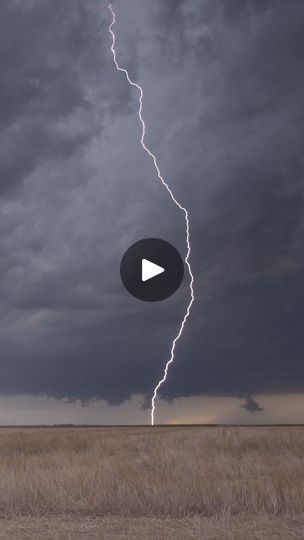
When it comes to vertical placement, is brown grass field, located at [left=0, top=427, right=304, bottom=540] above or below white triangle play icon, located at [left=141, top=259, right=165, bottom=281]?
below

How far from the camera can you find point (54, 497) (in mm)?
10523

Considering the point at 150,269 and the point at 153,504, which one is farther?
the point at 150,269

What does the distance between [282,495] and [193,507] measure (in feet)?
4.94

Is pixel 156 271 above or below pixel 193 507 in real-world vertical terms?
above

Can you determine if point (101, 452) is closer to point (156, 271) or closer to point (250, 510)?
point (156, 271)

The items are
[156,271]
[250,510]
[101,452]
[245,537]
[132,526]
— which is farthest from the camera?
[101,452]

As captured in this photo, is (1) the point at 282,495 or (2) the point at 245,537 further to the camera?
(1) the point at 282,495

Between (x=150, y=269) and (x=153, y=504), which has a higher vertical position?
(x=150, y=269)

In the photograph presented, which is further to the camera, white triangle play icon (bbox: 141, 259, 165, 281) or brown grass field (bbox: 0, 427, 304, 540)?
white triangle play icon (bbox: 141, 259, 165, 281)

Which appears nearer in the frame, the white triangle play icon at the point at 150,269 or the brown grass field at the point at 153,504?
the brown grass field at the point at 153,504

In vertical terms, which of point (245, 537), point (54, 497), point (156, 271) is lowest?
point (245, 537)

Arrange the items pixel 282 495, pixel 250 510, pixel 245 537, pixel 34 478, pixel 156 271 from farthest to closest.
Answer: pixel 156 271, pixel 34 478, pixel 282 495, pixel 250 510, pixel 245 537

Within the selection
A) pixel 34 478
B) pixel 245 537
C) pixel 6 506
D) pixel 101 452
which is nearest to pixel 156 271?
pixel 34 478

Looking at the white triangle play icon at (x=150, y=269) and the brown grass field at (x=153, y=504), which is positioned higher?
the white triangle play icon at (x=150, y=269)
